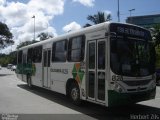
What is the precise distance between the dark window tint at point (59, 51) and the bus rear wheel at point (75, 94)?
150 centimetres

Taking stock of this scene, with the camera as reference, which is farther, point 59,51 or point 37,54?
point 37,54

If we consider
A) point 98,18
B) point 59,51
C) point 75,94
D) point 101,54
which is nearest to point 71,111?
point 75,94

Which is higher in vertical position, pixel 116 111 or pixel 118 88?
pixel 118 88

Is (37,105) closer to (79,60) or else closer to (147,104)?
(79,60)

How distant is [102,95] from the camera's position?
30.1 ft

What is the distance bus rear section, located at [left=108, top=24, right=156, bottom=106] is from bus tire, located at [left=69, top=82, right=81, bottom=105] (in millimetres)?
2600

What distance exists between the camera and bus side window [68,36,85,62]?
1074 cm

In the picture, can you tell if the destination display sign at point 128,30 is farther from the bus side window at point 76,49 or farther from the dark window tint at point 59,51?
the dark window tint at point 59,51

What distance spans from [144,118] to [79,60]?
3529 mm

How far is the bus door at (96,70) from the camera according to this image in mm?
9242

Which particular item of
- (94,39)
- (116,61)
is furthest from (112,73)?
(94,39)

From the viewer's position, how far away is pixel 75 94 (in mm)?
11266

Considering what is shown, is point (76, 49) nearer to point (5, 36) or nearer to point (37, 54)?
point (37, 54)

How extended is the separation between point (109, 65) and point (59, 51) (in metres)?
4.62
